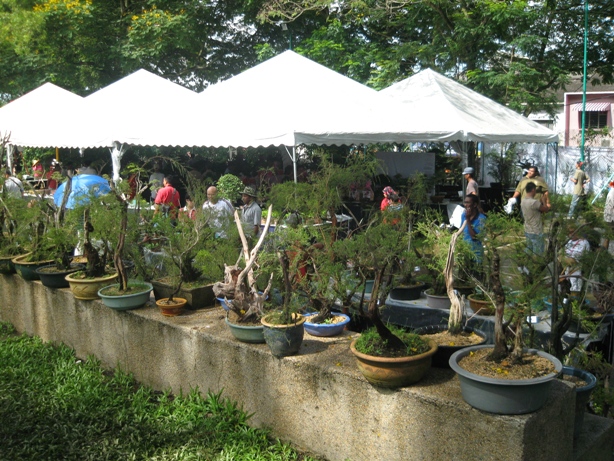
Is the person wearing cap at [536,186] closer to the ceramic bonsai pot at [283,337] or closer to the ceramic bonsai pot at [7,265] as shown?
the ceramic bonsai pot at [283,337]

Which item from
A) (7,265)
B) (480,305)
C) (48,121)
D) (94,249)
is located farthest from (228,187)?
(48,121)

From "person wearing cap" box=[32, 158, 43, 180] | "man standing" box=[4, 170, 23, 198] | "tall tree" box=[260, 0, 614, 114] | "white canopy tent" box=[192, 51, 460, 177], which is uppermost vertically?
"tall tree" box=[260, 0, 614, 114]

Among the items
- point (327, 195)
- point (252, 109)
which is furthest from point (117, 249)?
point (252, 109)

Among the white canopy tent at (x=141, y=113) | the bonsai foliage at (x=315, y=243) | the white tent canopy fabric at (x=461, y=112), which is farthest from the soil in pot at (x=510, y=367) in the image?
the white canopy tent at (x=141, y=113)

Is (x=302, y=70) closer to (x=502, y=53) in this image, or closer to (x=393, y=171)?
(x=393, y=171)

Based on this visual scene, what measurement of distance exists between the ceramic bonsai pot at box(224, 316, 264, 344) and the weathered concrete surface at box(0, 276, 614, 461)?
65mm

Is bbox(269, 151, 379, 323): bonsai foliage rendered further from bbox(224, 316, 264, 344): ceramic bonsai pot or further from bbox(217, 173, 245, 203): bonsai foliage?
bbox(217, 173, 245, 203): bonsai foliage

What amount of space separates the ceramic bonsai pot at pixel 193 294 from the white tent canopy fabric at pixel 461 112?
5.85 meters

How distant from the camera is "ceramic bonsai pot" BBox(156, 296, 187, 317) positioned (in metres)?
4.82

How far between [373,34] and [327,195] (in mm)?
13305

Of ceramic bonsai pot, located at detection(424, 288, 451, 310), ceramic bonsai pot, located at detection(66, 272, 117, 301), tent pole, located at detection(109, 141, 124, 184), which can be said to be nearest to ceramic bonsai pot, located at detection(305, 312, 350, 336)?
ceramic bonsai pot, located at detection(424, 288, 451, 310)

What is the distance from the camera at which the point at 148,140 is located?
10398mm

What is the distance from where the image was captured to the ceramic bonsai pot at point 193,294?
5.03 metres


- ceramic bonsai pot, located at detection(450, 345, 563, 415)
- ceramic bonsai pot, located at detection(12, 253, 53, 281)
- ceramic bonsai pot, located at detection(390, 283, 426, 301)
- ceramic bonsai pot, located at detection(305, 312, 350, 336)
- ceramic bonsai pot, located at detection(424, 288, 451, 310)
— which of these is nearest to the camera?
ceramic bonsai pot, located at detection(450, 345, 563, 415)
